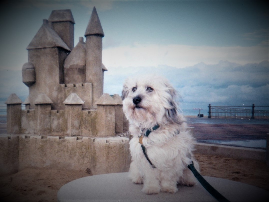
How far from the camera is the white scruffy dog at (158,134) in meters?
2.08

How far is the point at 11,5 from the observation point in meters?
2.43

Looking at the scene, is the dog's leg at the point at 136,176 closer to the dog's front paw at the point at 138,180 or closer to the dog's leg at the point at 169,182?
the dog's front paw at the point at 138,180

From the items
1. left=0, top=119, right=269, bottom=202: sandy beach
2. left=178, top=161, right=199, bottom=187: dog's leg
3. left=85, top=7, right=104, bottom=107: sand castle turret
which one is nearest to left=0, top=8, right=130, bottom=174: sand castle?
left=85, top=7, right=104, bottom=107: sand castle turret

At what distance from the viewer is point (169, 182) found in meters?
2.15

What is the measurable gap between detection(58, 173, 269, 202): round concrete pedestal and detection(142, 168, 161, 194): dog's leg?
5 cm

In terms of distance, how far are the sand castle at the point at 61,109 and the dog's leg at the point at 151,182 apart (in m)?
4.13

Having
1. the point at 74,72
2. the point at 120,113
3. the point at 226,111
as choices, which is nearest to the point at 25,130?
the point at 74,72

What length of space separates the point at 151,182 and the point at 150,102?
35.6 inches

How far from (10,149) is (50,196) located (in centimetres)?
269

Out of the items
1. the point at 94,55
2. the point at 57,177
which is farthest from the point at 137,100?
the point at 57,177

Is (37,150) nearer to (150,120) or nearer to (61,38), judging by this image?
(61,38)

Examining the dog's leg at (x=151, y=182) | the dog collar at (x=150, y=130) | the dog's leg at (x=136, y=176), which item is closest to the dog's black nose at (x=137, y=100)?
the dog collar at (x=150, y=130)

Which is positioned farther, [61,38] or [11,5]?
[61,38]

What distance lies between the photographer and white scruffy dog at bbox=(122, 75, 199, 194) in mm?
2080
